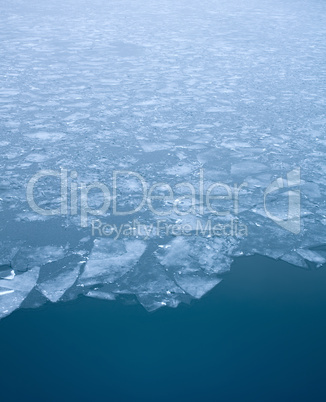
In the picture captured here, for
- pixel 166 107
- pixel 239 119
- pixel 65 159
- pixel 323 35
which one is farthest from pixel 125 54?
pixel 323 35

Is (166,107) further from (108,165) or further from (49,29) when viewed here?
(49,29)

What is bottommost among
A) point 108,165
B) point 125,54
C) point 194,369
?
point 194,369

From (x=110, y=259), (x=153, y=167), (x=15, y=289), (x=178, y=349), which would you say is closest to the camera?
(x=178, y=349)
